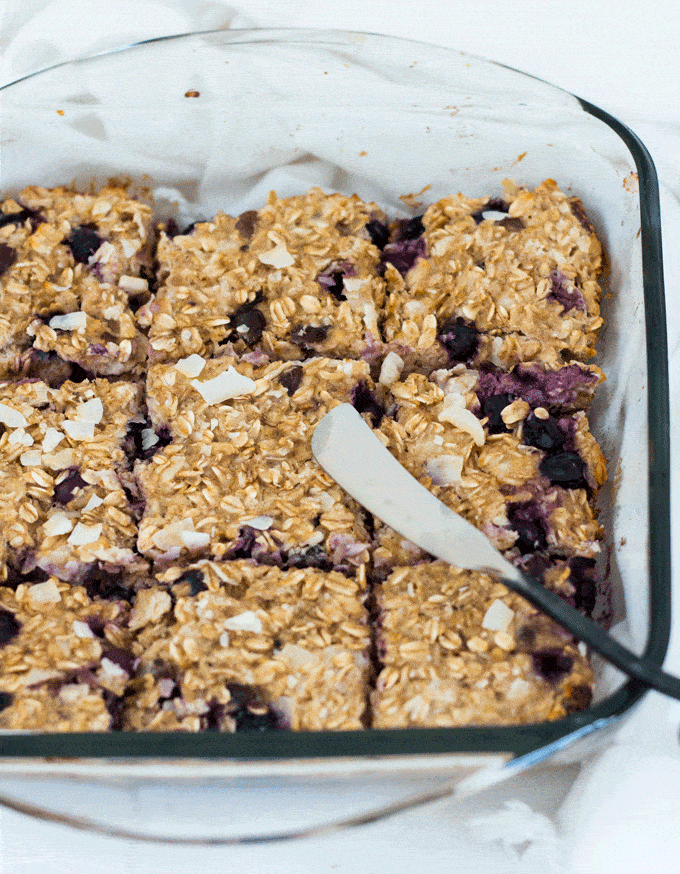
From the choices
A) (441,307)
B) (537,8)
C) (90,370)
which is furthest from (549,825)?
(537,8)

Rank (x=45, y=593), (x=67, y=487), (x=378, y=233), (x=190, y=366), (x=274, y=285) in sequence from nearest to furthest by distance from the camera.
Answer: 1. (x=45, y=593)
2. (x=67, y=487)
3. (x=190, y=366)
4. (x=274, y=285)
5. (x=378, y=233)

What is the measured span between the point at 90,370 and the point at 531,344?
3.31 feet

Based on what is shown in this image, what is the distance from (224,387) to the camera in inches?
65.4

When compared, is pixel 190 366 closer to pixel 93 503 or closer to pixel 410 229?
pixel 93 503

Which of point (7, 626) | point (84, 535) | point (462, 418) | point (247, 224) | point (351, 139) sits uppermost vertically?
point (351, 139)

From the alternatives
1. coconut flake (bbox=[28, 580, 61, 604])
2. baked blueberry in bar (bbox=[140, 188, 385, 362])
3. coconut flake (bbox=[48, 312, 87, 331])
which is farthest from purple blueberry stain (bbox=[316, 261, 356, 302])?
coconut flake (bbox=[28, 580, 61, 604])

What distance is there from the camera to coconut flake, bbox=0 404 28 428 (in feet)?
5.36

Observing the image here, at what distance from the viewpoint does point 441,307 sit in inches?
69.9

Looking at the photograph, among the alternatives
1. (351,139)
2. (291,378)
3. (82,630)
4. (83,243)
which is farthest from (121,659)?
(351,139)

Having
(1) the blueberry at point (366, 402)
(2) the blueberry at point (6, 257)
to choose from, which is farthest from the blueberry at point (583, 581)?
(2) the blueberry at point (6, 257)

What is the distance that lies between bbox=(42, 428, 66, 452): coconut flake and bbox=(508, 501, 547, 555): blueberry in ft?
3.14

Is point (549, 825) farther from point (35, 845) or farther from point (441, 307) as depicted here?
point (441, 307)

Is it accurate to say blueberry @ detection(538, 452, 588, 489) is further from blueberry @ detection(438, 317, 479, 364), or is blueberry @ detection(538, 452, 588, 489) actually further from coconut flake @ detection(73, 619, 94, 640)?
coconut flake @ detection(73, 619, 94, 640)

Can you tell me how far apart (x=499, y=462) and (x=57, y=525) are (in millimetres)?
906
